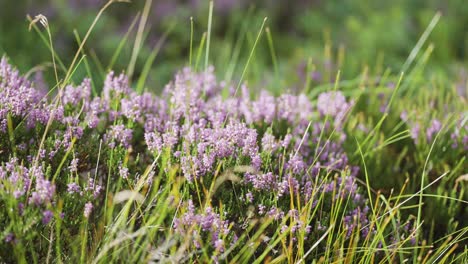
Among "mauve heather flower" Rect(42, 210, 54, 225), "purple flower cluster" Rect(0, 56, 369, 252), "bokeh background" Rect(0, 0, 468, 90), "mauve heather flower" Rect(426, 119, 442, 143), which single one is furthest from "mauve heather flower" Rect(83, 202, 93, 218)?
"bokeh background" Rect(0, 0, 468, 90)

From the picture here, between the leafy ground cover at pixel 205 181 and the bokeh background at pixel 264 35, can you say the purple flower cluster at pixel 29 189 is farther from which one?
the bokeh background at pixel 264 35

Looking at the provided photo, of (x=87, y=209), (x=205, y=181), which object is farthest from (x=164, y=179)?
(x=87, y=209)

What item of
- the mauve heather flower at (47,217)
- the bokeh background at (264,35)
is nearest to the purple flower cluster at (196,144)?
the mauve heather flower at (47,217)

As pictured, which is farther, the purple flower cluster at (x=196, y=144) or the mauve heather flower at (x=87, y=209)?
the purple flower cluster at (x=196, y=144)

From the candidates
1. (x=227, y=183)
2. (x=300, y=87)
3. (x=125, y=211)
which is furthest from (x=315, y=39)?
(x=125, y=211)

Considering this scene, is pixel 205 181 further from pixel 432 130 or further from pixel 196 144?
pixel 432 130

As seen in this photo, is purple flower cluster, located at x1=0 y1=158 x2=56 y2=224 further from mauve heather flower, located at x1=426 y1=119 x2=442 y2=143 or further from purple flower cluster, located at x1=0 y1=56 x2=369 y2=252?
mauve heather flower, located at x1=426 y1=119 x2=442 y2=143
